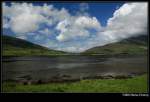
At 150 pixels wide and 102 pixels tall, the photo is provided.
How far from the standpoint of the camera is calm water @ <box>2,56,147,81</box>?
8.26 m

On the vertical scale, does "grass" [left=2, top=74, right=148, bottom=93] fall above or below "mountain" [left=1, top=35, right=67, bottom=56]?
below

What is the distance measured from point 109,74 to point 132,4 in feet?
6.29

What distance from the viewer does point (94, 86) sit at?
7984mm

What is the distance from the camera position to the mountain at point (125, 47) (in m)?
7.95

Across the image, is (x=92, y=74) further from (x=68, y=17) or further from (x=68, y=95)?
(x=68, y=17)

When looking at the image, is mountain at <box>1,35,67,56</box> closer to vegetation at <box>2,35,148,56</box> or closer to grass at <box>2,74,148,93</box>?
vegetation at <box>2,35,148,56</box>

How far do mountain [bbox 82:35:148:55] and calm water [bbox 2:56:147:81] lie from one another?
0.19 meters

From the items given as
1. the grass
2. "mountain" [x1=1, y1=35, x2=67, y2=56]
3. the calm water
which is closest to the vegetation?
"mountain" [x1=1, y1=35, x2=67, y2=56]

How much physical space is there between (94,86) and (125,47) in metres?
1.60

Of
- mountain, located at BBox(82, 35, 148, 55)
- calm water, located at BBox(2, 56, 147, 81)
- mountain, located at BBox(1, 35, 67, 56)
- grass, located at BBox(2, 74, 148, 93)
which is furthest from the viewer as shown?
calm water, located at BBox(2, 56, 147, 81)

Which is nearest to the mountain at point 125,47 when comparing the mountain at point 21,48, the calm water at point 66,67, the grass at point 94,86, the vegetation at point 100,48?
the vegetation at point 100,48

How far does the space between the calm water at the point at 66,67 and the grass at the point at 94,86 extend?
0.22 metres

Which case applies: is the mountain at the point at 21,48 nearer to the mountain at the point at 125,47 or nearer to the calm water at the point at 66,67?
the calm water at the point at 66,67

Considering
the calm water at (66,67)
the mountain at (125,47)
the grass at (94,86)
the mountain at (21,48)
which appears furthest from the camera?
the calm water at (66,67)
